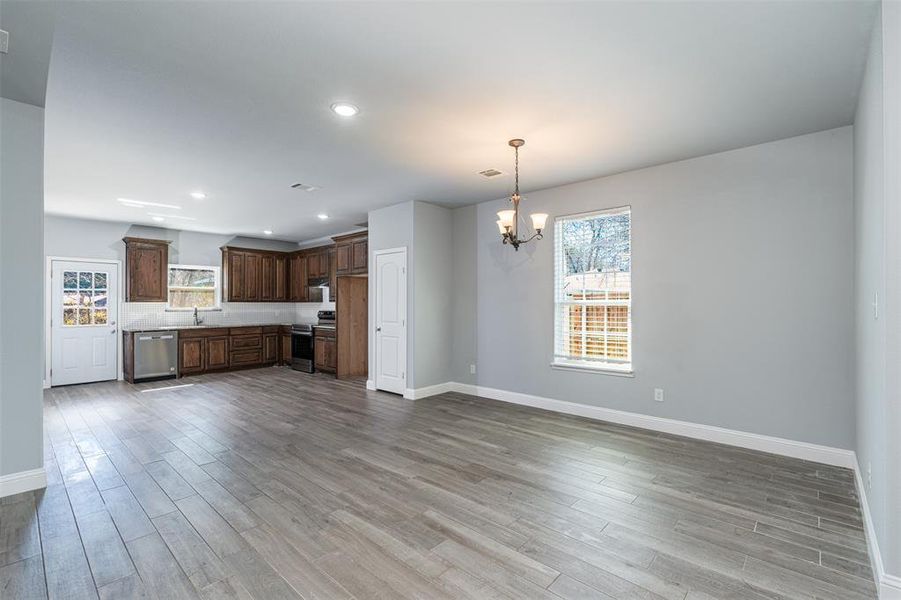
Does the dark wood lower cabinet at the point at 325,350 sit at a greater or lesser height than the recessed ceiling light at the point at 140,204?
lesser

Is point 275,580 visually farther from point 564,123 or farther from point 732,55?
point 732,55

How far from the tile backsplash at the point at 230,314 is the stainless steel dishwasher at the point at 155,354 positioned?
28.7 inches

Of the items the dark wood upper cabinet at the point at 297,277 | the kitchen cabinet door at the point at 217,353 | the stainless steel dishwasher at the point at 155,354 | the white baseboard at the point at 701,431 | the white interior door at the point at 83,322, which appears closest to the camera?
the white baseboard at the point at 701,431

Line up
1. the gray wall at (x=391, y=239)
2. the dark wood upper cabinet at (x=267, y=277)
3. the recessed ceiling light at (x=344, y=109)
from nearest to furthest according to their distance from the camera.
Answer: the recessed ceiling light at (x=344, y=109), the gray wall at (x=391, y=239), the dark wood upper cabinet at (x=267, y=277)

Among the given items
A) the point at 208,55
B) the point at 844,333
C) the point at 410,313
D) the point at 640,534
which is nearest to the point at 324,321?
the point at 410,313

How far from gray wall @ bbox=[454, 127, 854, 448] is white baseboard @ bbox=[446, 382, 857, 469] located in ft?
0.23

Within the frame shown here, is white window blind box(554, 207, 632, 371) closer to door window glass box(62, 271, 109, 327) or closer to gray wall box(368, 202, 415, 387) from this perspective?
gray wall box(368, 202, 415, 387)

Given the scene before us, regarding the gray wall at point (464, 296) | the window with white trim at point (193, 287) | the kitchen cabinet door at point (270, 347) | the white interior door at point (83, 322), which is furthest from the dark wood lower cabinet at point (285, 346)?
the gray wall at point (464, 296)

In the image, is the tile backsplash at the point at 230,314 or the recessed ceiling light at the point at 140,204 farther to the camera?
the tile backsplash at the point at 230,314

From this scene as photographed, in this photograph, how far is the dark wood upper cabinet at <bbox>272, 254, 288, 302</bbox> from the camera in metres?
9.55

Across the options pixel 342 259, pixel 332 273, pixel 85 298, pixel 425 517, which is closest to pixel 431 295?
pixel 342 259

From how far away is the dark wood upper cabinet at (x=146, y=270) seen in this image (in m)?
7.63

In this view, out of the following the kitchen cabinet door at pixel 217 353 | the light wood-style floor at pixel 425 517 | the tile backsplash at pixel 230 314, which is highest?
the tile backsplash at pixel 230 314

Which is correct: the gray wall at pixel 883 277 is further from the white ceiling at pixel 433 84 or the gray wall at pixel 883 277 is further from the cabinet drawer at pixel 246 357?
the cabinet drawer at pixel 246 357
